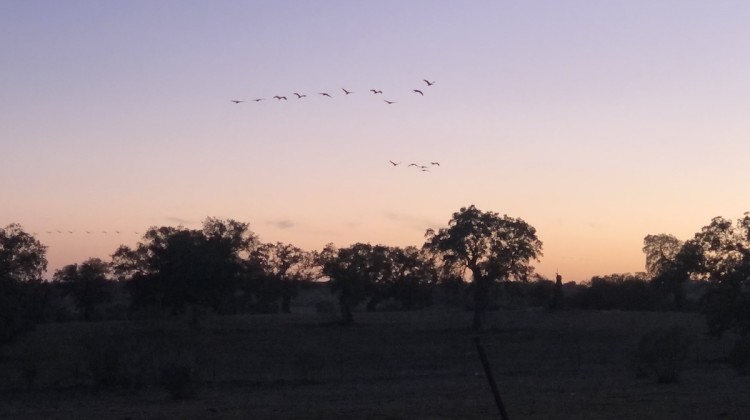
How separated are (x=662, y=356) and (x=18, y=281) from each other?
126ft

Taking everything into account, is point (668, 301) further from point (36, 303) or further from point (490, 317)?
point (36, 303)

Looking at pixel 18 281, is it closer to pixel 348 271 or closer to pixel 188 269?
pixel 188 269

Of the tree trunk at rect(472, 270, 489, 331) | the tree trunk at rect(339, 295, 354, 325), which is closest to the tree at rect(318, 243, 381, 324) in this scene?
the tree trunk at rect(339, 295, 354, 325)

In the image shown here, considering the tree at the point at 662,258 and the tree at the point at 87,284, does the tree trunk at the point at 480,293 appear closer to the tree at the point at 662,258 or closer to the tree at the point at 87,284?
the tree at the point at 662,258

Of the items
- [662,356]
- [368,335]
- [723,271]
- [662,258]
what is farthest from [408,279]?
[662,356]

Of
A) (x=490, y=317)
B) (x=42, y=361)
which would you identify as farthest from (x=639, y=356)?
(x=490, y=317)

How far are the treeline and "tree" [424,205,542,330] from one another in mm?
78

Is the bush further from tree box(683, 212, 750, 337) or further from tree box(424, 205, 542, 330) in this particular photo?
tree box(424, 205, 542, 330)

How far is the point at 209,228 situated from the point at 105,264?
27078mm

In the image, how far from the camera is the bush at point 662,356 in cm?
3494

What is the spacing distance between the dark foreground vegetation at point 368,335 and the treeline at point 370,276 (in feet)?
0.55

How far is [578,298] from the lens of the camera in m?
105

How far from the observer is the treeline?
5616cm

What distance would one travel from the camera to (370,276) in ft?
311
